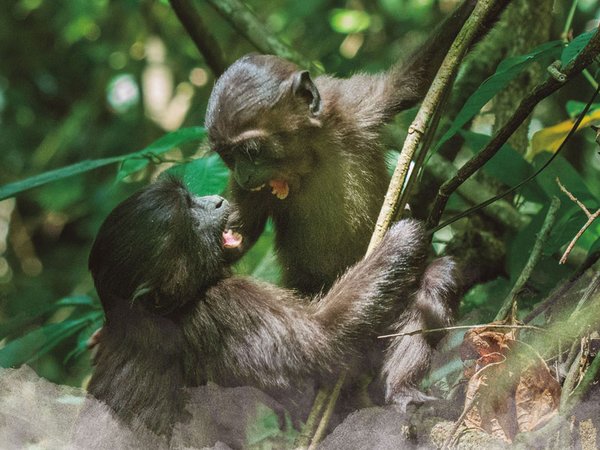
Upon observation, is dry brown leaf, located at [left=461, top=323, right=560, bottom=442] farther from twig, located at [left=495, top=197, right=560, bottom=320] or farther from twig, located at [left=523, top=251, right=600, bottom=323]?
twig, located at [left=523, top=251, right=600, bottom=323]

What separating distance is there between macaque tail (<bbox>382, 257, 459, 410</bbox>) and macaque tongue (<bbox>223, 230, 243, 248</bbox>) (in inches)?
38.3

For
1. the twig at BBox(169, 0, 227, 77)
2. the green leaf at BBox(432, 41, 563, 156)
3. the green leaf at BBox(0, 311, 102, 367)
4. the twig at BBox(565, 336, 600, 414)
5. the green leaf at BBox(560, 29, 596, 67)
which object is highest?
the twig at BBox(169, 0, 227, 77)

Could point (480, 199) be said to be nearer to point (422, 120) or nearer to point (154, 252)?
point (422, 120)

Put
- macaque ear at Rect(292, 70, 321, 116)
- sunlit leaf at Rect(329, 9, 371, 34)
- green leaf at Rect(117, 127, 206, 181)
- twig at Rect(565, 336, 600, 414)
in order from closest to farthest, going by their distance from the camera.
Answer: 1. twig at Rect(565, 336, 600, 414)
2. macaque ear at Rect(292, 70, 321, 116)
3. green leaf at Rect(117, 127, 206, 181)
4. sunlit leaf at Rect(329, 9, 371, 34)

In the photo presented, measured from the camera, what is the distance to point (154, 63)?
10.2 m

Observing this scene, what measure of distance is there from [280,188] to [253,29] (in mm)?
1774

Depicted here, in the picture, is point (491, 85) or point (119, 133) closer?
point (491, 85)

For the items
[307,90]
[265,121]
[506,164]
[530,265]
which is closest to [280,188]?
[265,121]

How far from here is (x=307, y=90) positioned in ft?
15.0

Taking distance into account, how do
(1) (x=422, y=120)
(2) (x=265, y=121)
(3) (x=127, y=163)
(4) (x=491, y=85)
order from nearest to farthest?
1. (1) (x=422, y=120)
2. (4) (x=491, y=85)
3. (2) (x=265, y=121)
4. (3) (x=127, y=163)

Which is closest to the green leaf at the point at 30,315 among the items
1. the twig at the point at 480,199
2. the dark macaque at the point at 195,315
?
the dark macaque at the point at 195,315

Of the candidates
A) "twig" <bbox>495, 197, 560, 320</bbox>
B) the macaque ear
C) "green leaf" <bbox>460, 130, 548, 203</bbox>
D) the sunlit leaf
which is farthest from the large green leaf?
the sunlit leaf

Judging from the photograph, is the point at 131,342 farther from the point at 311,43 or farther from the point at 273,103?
the point at 311,43

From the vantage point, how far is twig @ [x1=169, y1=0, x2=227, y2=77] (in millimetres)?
5988
